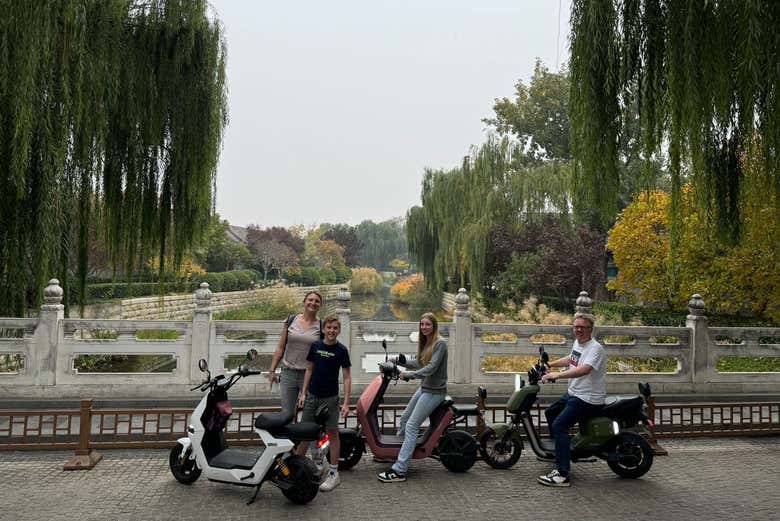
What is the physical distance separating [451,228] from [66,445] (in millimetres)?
19786

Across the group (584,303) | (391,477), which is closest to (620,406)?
(391,477)

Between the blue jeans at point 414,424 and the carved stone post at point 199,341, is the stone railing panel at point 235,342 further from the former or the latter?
the blue jeans at point 414,424

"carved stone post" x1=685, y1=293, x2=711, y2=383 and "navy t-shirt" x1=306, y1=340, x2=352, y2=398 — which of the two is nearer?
"navy t-shirt" x1=306, y1=340, x2=352, y2=398

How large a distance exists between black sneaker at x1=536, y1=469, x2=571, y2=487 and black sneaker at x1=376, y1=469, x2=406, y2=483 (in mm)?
1159

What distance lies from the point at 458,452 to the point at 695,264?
410 inches

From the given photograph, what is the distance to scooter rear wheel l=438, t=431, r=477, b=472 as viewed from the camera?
5.23 metres

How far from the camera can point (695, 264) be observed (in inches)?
528

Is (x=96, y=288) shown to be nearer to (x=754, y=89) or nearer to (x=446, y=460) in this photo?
(x=446, y=460)

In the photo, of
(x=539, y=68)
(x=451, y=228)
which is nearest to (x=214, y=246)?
(x=451, y=228)

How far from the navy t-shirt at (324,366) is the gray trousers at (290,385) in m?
0.26

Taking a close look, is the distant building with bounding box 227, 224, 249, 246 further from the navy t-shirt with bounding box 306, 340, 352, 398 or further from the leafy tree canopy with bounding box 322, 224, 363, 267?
the navy t-shirt with bounding box 306, 340, 352, 398

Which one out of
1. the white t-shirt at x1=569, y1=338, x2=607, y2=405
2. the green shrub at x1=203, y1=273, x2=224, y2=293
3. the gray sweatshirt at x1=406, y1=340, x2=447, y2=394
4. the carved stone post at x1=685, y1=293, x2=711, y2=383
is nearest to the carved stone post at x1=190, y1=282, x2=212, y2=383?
the gray sweatshirt at x1=406, y1=340, x2=447, y2=394

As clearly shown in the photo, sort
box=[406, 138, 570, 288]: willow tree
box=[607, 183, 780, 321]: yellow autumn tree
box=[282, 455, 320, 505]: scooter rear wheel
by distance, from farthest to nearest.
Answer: box=[406, 138, 570, 288]: willow tree
box=[607, 183, 780, 321]: yellow autumn tree
box=[282, 455, 320, 505]: scooter rear wheel

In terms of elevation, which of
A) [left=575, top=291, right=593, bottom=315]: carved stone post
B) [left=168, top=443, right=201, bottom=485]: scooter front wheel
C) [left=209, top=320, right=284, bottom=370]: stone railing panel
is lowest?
[left=168, top=443, right=201, bottom=485]: scooter front wheel
